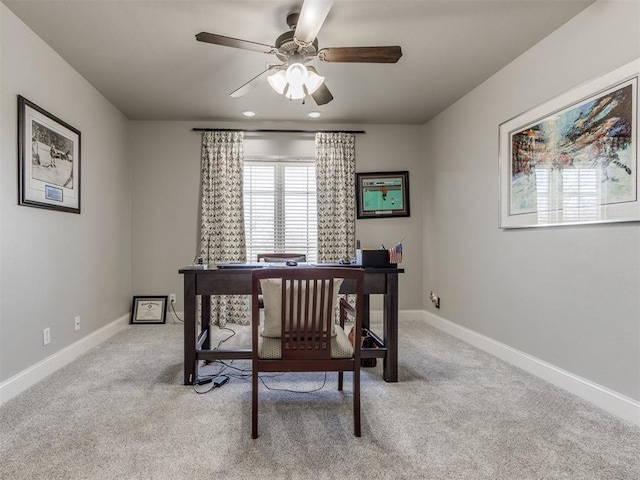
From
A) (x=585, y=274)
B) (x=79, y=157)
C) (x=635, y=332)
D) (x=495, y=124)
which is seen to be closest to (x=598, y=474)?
(x=635, y=332)

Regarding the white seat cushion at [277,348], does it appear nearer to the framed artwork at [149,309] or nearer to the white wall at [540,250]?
the white wall at [540,250]

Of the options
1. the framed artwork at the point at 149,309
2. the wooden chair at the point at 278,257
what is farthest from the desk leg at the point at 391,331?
the framed artwork at the point at 149,309

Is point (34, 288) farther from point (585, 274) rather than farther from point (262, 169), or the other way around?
point (585, 274)

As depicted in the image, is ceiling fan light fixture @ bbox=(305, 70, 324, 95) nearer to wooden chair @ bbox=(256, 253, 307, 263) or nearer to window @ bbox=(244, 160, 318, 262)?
wooden chair @ bbox=(256, 253, 307, 263)

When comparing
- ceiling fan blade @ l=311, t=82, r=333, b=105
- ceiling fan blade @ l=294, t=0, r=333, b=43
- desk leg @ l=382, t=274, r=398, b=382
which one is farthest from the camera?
ceiling fan blade @ l=311, t=82, r=333, b=105

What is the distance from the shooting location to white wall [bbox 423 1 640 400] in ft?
6.69

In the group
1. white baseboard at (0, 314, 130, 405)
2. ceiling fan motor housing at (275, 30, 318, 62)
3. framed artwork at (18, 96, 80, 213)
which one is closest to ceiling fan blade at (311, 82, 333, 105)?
ceiling fan motor housing at (275, 30, 318, 62)

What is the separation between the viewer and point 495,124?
3150 mm

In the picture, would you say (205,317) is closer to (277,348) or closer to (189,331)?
(189,331)

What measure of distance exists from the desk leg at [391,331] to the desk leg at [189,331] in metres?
1.39

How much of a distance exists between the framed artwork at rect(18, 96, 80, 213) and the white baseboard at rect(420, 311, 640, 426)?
391 centimetres

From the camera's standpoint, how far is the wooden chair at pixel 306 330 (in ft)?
5.72

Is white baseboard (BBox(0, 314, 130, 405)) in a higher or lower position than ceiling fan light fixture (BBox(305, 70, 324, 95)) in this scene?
lower

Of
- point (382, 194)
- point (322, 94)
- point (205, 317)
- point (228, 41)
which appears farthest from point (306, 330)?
point (382, 194)
